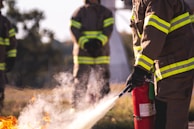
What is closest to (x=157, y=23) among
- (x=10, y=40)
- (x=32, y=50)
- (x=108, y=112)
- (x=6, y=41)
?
(x=108, y=112)

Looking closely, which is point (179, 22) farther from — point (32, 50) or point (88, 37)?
point (32, 50)

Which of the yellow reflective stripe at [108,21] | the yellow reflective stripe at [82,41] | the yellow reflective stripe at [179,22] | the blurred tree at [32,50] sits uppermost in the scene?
the yellow reflective stripe at [179,22]

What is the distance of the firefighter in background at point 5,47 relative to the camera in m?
9.12

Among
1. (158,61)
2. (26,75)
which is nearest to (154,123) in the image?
(158,61)

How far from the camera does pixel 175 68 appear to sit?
4.95 m

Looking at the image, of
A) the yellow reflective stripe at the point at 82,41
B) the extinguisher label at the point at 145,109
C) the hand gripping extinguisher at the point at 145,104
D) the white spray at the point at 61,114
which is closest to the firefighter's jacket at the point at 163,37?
the hand gripping extinguisher at the point at 145,104

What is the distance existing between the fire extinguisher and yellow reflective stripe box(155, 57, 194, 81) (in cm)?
17

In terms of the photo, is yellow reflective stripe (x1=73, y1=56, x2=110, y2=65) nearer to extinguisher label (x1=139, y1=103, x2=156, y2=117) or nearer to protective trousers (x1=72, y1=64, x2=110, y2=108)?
protective trousers (x1=72, y1=64, x2=110, y2=108)

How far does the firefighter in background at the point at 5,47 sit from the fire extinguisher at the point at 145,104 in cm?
435

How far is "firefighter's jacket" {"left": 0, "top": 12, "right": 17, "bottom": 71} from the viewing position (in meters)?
9.12

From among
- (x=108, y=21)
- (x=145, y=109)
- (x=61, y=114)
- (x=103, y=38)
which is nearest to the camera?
(x=145, y=109)

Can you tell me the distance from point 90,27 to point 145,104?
4.87 meters

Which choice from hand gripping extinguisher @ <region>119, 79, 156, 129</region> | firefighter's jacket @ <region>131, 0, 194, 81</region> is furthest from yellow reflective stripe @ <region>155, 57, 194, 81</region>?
hand gripping extinguisher @ <region>119, 79, 156, 129</region>

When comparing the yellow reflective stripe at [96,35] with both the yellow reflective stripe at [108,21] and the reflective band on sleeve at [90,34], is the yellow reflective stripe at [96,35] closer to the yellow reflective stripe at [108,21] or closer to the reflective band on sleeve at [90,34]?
the reflective band on sleeve at [90,34]
